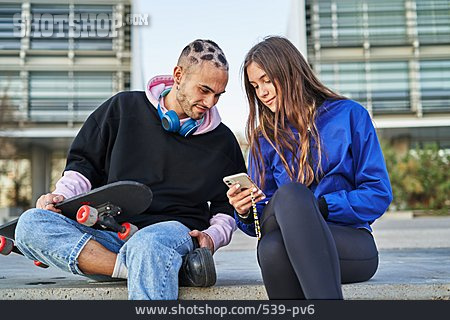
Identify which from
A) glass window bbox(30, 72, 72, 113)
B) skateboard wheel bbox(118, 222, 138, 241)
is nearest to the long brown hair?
skateboard wheel bbox(118, 222, 138, 241)

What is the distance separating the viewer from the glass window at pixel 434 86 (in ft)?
79.6

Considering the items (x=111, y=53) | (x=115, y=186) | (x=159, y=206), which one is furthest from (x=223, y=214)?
(x=111, y=53)

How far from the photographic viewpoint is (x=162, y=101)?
2646mm

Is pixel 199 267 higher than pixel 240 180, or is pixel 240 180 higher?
pixel 240 180

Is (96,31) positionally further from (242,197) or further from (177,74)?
(242,197)

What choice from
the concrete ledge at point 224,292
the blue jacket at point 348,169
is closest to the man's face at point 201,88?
the blue jacket at point 348,169

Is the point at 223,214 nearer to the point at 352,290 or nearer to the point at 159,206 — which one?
the point at 159,206

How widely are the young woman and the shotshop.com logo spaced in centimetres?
1935

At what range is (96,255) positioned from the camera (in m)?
2.16

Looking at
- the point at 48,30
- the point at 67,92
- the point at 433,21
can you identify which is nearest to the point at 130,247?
the point at 48,30

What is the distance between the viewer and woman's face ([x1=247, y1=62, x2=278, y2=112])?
240 cm

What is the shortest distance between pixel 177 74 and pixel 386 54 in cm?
2328

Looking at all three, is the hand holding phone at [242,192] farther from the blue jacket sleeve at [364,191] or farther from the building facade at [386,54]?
the building facade at [386,54]

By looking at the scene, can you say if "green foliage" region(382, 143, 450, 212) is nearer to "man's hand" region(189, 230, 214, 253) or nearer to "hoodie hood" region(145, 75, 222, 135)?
"hoodie hood" region(145, 75, 222, 135)
